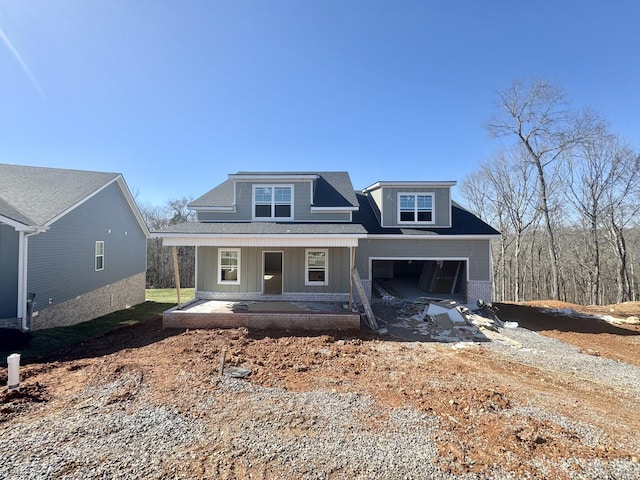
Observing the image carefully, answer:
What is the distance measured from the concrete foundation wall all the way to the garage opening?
44.7 ft

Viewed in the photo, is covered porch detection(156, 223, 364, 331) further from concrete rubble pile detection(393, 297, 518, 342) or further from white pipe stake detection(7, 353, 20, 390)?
white pipe stake detection(7, 353, 20, 390)

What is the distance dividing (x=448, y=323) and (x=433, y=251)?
383cm

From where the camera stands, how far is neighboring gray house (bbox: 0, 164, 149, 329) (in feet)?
30.8

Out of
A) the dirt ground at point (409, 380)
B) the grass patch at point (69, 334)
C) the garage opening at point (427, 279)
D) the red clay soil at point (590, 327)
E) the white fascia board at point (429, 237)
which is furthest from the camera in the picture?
the garage opening at point (427, 279)

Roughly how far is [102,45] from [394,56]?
37.2ft

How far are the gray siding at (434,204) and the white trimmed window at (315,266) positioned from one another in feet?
11.4

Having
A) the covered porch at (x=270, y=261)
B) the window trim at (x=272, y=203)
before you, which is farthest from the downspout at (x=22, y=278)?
the window trim at (x=272, y=203)

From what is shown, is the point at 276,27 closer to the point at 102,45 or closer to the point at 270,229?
the point at 102,45

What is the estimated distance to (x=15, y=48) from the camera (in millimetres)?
9328

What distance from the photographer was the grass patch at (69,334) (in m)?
7.66

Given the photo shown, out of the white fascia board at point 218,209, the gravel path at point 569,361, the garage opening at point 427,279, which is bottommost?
the gravel path at point 569,361

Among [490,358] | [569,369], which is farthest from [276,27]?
[569,369]

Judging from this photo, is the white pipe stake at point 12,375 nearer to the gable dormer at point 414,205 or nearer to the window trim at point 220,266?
the window trim at point 220,266

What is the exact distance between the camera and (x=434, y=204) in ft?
45.4
